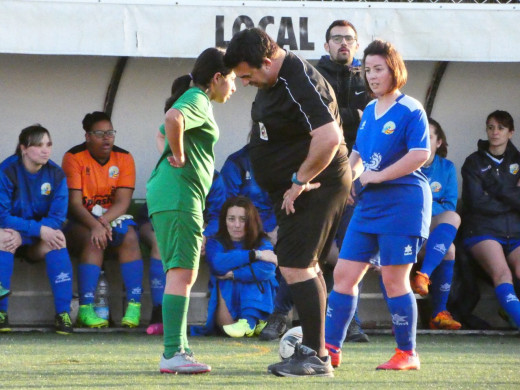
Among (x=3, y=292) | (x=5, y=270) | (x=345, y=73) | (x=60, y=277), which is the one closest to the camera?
(x=345, y=73)

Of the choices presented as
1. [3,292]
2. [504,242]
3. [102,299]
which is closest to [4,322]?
[3,292]

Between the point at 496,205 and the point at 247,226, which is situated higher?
the point at 496,205

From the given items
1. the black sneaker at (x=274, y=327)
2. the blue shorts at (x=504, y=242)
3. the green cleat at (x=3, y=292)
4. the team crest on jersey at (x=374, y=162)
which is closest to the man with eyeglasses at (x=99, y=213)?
the green cleat at (x=3, y=292)

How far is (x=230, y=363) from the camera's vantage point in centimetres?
540

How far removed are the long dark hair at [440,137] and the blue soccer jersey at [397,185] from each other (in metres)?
3.11

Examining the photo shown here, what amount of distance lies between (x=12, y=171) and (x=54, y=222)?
500 millimetres

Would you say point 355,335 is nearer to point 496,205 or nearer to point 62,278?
point 496,205

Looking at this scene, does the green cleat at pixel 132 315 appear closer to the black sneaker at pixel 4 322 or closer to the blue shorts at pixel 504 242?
the black sneaker at pixel 4 322

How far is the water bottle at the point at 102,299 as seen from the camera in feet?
25.2

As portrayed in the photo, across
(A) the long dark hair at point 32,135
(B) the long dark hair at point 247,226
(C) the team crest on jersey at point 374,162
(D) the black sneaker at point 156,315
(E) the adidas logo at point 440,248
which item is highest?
(A) the long dark hair at point 32,135

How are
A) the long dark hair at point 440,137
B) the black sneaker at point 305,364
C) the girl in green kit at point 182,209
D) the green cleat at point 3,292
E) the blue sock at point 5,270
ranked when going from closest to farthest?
the black sneaker at point 305,364, the girl in green kit at point 182,209, the green cleat at point 3,292, the blue sock at point 5,270, the long dark hair at point 440,137

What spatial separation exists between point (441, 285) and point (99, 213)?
259cm

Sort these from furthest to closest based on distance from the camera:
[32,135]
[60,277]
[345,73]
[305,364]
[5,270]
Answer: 1. [32,135]
2. [60,277]
3. [5,270]
4. [345,73]
5. [305,364]

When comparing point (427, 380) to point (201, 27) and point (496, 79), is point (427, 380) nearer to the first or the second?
point (201, 27)
